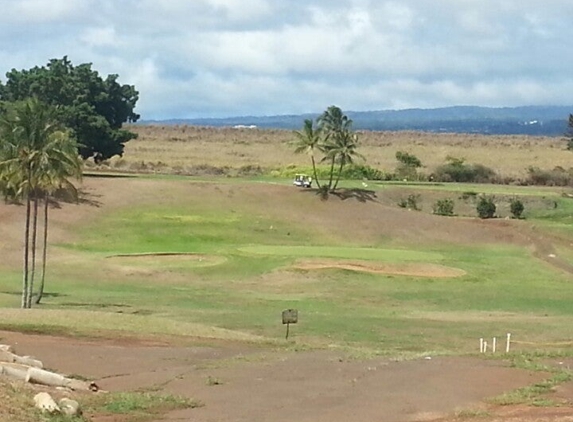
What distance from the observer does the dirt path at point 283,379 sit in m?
20.8

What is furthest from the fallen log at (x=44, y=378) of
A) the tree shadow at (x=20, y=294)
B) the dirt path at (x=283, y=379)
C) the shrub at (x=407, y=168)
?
the shrub at (x=407, y=168)

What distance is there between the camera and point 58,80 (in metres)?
90.2

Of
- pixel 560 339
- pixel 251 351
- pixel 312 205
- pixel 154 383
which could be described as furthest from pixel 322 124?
pixel 154 383

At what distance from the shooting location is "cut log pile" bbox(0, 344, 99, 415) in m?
18.9

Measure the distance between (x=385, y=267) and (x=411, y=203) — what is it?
25671 mm

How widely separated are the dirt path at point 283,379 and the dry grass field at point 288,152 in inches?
3151

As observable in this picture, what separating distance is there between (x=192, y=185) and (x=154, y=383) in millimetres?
60526

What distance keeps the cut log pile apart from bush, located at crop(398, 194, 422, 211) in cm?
6182

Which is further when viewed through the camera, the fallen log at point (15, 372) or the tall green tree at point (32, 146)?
the tall green tree at point (32, 146)

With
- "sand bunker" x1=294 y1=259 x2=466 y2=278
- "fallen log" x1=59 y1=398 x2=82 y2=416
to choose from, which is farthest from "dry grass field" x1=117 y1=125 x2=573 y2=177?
"fallen log" x1=59 y1=398 x2=82 y2=416

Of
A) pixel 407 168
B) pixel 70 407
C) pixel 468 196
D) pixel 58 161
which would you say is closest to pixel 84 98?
pixel 468 196

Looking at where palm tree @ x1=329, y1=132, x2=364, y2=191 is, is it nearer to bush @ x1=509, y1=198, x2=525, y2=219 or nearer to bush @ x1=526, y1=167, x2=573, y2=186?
bush @ x1=509, y1=198, x2=525, y2=219

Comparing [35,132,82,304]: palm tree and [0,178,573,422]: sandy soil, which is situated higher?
[35,132,82,304]: palm tree

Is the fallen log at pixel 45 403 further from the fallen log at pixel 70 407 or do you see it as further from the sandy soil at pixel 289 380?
the sandy soil at pixel 289 380
